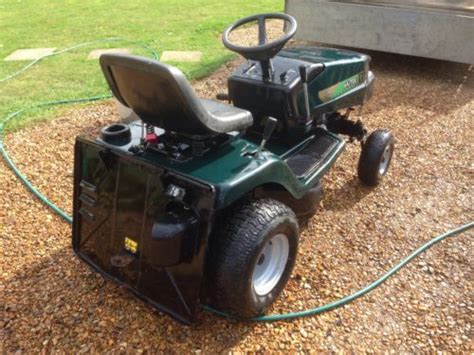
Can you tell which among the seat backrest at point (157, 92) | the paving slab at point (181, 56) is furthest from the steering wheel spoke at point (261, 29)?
the paving slab at point (181, 56)

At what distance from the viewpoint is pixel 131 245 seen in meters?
2.23

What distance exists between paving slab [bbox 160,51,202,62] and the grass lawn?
0.14 meters

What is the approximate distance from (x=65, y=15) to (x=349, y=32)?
6.33 m

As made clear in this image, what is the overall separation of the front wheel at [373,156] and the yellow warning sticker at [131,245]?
1.90 metres

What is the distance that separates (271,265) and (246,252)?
420 millimetres

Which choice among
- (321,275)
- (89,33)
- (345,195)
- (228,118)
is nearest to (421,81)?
(345,195)

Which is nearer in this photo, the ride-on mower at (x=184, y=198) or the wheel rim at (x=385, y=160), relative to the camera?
the ride-on mower at (x=184, y=198)

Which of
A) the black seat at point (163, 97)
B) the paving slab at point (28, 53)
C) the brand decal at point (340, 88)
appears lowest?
the paving slab at point (28, 53)

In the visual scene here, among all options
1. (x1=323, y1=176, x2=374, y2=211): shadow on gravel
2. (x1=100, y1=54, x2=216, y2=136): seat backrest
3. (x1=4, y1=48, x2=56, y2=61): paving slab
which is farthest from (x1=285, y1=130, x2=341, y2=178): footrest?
(x1=4, y1=48, x2=56, y2=61): paving slab

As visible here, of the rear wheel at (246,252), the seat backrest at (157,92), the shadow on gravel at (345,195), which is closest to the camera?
the seat backrest at (157,92)

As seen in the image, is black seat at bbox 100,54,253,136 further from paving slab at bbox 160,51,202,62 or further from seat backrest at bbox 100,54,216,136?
paving slab at bbox 160,51,202,62

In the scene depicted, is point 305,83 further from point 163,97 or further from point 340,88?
point 163,97

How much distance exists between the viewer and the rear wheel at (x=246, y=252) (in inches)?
79.1

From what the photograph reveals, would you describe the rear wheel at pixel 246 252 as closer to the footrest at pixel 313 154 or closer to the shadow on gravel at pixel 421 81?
the footrest at pixel 313 154
